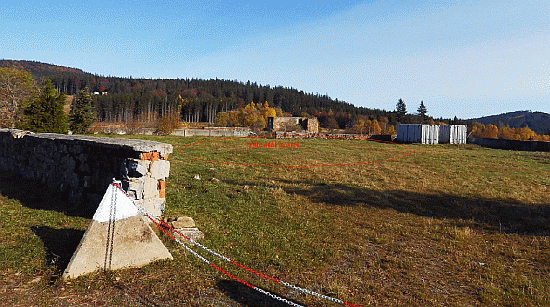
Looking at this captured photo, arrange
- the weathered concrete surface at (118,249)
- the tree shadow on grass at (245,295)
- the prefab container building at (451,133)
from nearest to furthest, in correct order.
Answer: the tree shadow on grass at (245,295) → the weathered concrete surface at (118,249) → the prefab container building at (451,133)

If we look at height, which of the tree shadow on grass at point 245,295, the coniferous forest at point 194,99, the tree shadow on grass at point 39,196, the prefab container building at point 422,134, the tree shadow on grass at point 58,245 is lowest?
the tree shadow on grass at point 245,295

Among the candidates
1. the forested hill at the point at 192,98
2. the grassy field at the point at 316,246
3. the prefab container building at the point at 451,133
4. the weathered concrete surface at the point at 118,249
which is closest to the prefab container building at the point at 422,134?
the prefab container building at the point at 451,133

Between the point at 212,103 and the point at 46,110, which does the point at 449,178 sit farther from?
the point at 212,103

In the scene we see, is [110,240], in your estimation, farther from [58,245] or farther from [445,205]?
[445,205]

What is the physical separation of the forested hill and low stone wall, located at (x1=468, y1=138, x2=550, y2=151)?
83.3m

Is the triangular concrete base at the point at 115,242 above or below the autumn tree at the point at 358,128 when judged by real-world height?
below

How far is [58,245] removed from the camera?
5668 millimetres

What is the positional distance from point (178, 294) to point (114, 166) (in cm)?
407

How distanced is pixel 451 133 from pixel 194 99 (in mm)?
101270

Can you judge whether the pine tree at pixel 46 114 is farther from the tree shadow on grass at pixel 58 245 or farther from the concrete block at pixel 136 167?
the concrete block at pixel 136 167

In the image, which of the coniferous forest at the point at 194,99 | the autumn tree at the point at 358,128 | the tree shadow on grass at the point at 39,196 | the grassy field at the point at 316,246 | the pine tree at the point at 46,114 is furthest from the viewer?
the coniferous forest at the point at 194,99

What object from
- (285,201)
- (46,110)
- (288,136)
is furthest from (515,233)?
(288,136)

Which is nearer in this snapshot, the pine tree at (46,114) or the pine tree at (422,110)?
the pine tree at (46,114)

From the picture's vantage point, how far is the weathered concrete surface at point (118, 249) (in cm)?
482
